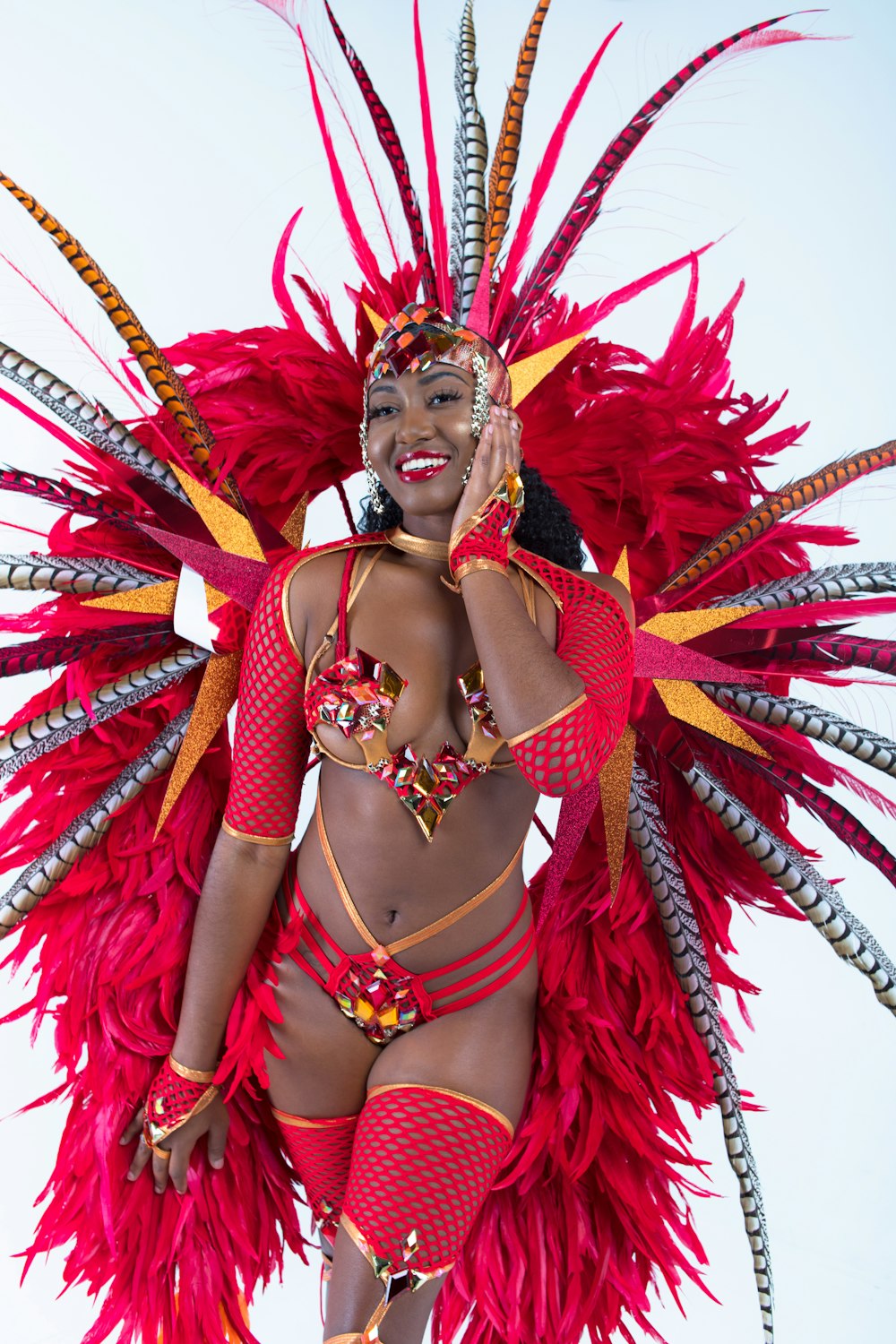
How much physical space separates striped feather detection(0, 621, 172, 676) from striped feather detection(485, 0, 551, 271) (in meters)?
0.95

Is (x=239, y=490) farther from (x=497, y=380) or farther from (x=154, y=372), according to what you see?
(x=497, y=380)

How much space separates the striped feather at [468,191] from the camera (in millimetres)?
2496

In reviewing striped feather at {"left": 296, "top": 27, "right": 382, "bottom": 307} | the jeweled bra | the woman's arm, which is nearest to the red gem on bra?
the jeweled bra

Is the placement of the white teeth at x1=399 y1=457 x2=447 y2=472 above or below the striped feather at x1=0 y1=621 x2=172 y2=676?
above

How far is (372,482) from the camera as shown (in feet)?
7.75

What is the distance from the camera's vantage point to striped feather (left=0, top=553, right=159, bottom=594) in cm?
245

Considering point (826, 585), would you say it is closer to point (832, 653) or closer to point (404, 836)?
point (832, 653)

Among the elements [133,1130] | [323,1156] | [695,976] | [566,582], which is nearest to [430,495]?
[566,582]

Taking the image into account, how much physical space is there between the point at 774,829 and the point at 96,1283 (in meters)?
1.61

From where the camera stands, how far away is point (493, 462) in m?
2.15

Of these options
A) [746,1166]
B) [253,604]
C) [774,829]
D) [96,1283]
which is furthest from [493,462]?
[96,1283]

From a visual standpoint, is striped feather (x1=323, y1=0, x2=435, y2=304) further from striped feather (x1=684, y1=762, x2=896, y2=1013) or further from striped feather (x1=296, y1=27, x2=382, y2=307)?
striped feather (x1=684, y1=762, x2=896, y2=1013)

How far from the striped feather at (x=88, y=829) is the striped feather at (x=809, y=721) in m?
1.03

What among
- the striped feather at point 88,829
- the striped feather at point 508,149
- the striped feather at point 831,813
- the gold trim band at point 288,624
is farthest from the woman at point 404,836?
the striped feather at point 831,813
